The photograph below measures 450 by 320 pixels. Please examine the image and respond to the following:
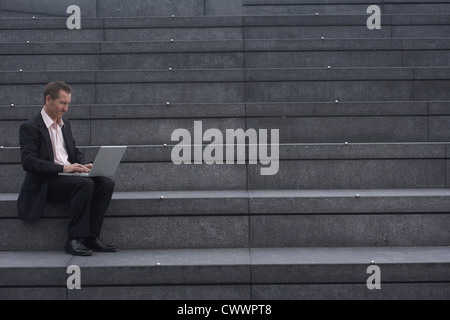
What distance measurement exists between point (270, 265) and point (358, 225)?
960mm

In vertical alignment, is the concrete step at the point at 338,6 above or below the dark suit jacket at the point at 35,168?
above

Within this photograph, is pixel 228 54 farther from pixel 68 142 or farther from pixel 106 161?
pixel 106 161

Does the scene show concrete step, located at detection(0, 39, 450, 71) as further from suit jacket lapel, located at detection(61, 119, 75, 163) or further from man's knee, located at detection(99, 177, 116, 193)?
man's knee, located at detection(99, 177, 116, 193)

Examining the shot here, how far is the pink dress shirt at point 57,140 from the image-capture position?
527cm

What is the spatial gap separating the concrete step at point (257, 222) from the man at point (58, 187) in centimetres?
15

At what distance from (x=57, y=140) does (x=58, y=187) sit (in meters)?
0.48

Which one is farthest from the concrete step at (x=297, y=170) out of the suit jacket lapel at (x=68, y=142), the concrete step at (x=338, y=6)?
the concrete step at (x=338, y=6)

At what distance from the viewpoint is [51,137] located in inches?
208

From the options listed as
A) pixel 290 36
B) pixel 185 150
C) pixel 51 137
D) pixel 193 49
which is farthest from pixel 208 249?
pixel 290 36

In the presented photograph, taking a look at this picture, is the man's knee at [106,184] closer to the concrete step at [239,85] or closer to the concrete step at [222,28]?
the concrete step at [239,85]

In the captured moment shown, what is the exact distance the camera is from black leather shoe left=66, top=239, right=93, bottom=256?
4879 millimetres

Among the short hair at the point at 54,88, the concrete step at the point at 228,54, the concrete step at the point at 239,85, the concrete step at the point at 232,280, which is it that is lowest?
the concrete step at the point at 232,280

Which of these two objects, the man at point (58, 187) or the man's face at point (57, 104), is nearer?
the man at point (58, 187)

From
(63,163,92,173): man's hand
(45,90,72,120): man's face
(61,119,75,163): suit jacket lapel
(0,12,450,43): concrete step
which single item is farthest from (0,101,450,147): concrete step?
(0,12,450,43): concrete step
